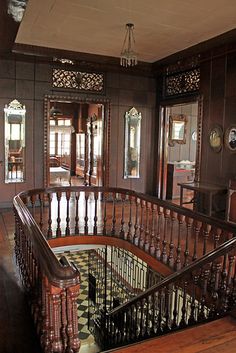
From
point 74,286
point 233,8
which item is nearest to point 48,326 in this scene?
point 74,286

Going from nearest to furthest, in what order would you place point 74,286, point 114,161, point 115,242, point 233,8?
point 74,286 → point 233,8 → point 115,242 → point 114,161

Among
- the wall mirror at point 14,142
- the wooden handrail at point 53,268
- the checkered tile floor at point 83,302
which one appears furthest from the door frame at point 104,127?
the wooden handrail at point 53,268

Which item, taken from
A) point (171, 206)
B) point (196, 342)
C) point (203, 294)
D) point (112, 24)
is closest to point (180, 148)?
point (112, 24)

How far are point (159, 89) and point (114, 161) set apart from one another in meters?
2.08

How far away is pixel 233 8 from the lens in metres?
4.44

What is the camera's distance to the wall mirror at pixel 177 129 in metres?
9.62

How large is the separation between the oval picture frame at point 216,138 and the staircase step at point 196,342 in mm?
4103

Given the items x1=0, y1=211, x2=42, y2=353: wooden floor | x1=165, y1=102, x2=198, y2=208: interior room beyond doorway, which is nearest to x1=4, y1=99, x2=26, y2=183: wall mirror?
x1=0, y1=211, x2=42, y2=353: wooden floor

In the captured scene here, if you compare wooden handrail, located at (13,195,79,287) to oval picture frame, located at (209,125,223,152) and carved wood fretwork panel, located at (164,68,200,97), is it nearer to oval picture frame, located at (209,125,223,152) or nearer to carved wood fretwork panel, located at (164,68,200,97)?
oval picture frame, located at (209,125,223,152)

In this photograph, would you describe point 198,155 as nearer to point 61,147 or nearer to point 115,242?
point 115,242

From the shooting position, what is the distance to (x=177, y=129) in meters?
A: 9.74

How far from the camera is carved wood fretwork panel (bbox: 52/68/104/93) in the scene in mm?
6961

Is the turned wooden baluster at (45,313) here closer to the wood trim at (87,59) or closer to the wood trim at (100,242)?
the wood trim at (100,242)

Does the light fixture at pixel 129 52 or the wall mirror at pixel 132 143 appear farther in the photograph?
the wall mirror at pixel 132 143
